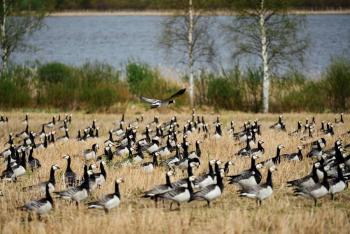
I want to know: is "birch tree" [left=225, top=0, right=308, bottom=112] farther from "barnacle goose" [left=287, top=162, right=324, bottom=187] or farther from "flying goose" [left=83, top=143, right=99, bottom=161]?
"barnacle goose" [left=287, top=162, right=324, bottom=187]

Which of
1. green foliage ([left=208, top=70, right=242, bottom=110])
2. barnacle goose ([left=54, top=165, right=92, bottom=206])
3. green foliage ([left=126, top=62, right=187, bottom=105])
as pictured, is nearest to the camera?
barnacle goose ([left=54, top=165, right=92, bottom=206])

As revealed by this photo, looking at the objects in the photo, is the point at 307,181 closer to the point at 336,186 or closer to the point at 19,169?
the point at 336,186

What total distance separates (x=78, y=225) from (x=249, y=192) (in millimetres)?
3706

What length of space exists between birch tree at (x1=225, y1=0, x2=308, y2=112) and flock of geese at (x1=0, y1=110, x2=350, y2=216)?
534 cm

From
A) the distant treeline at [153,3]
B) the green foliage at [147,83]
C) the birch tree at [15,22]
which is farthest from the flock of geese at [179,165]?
the distant treeline at [153,3]

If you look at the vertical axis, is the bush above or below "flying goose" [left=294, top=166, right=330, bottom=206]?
below

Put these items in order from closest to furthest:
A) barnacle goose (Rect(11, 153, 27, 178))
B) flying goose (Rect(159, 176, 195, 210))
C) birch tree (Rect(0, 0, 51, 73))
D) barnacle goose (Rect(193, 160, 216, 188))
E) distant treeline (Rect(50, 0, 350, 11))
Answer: flying goose (Rect(159, 176, 195, 210))
barnacle goose (Rect(193, 160, 216, 188))
barnacle goose (Rect(11, 153, 27, 178))
distant treeline (Rect(50, 0, 350, 11))
birch tree (Rect(0, 0, 51, 73))

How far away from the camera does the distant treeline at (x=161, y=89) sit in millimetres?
31703

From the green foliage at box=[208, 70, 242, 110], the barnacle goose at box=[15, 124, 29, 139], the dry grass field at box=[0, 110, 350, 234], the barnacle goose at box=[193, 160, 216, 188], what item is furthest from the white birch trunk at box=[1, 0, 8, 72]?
the barnacle goose at box=[193, 160, 216, 188]

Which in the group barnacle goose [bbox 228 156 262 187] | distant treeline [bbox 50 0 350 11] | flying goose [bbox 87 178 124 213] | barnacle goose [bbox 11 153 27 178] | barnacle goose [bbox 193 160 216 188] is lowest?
barnacle goose [bbox 11 153 27 178]

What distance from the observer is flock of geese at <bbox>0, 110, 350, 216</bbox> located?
1354 cm

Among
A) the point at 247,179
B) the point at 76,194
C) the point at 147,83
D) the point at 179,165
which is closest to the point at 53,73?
the point at 147,83

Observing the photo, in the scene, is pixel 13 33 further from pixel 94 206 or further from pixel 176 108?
pixel 94 206

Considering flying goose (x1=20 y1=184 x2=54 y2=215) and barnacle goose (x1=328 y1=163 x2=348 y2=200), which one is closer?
flying goose (x1=20 y1=184 x2=54 y2=215)
